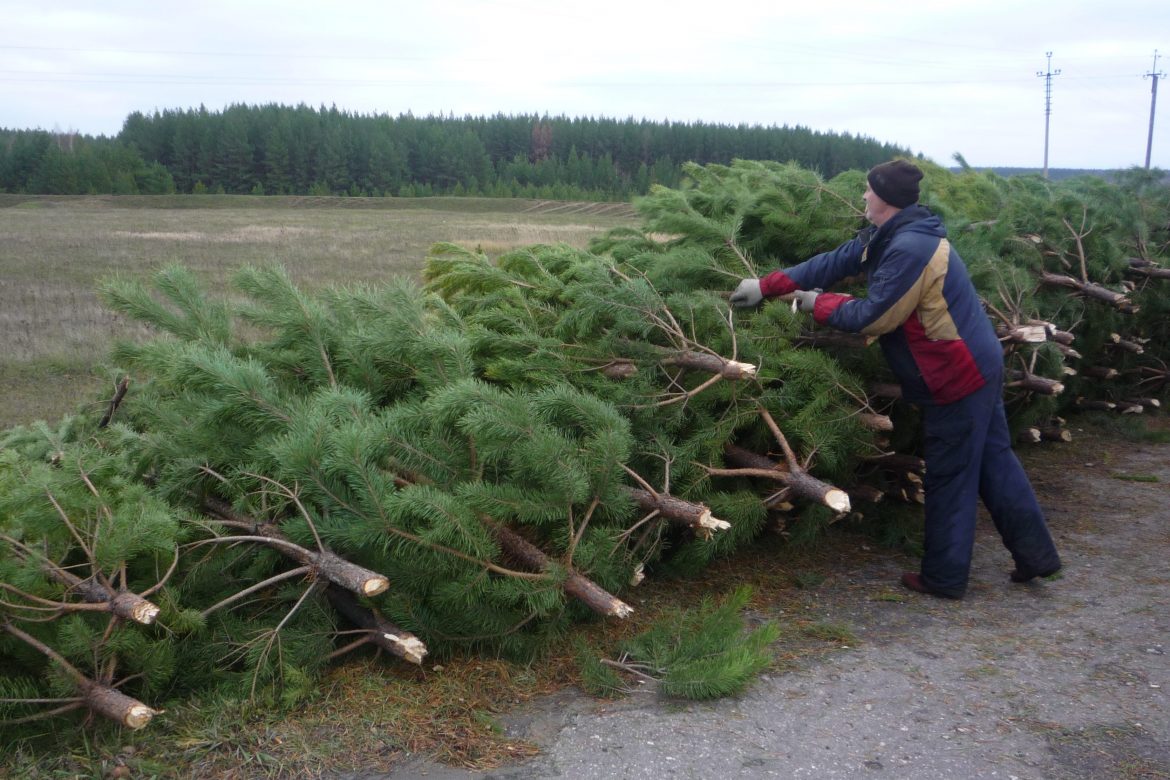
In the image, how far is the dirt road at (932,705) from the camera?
10.0 feet

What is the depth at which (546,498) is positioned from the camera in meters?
3.65

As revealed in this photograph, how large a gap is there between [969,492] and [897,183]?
153cm

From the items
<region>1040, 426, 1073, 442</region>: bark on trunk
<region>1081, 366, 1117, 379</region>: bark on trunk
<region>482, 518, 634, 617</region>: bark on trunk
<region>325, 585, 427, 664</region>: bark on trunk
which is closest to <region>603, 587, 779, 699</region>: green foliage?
<region>482, 518, 634, 617</region>: bark on trunk

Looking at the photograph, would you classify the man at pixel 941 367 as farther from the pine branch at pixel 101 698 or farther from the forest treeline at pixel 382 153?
the forest treeline at pixel 382 153

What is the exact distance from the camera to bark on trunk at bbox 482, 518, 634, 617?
352 centimetres

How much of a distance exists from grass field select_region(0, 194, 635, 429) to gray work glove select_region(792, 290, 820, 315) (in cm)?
276

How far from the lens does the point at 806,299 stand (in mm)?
4770

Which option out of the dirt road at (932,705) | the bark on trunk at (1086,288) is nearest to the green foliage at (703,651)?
the dirt road at (932,705)

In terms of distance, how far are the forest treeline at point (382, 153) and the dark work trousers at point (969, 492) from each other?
80.2 metres

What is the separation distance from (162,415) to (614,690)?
2374mm

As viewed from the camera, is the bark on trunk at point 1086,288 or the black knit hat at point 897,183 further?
the bark on trunk at point 1086,288

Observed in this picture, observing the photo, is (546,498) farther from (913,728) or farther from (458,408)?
(913,728)

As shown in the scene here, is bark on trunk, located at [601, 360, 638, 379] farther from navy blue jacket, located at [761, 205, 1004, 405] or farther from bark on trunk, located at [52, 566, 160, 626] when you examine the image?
bark on trunk, located at [52, 566, 160, 626]

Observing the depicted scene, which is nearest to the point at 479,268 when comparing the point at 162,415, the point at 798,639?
the point at 162,415
